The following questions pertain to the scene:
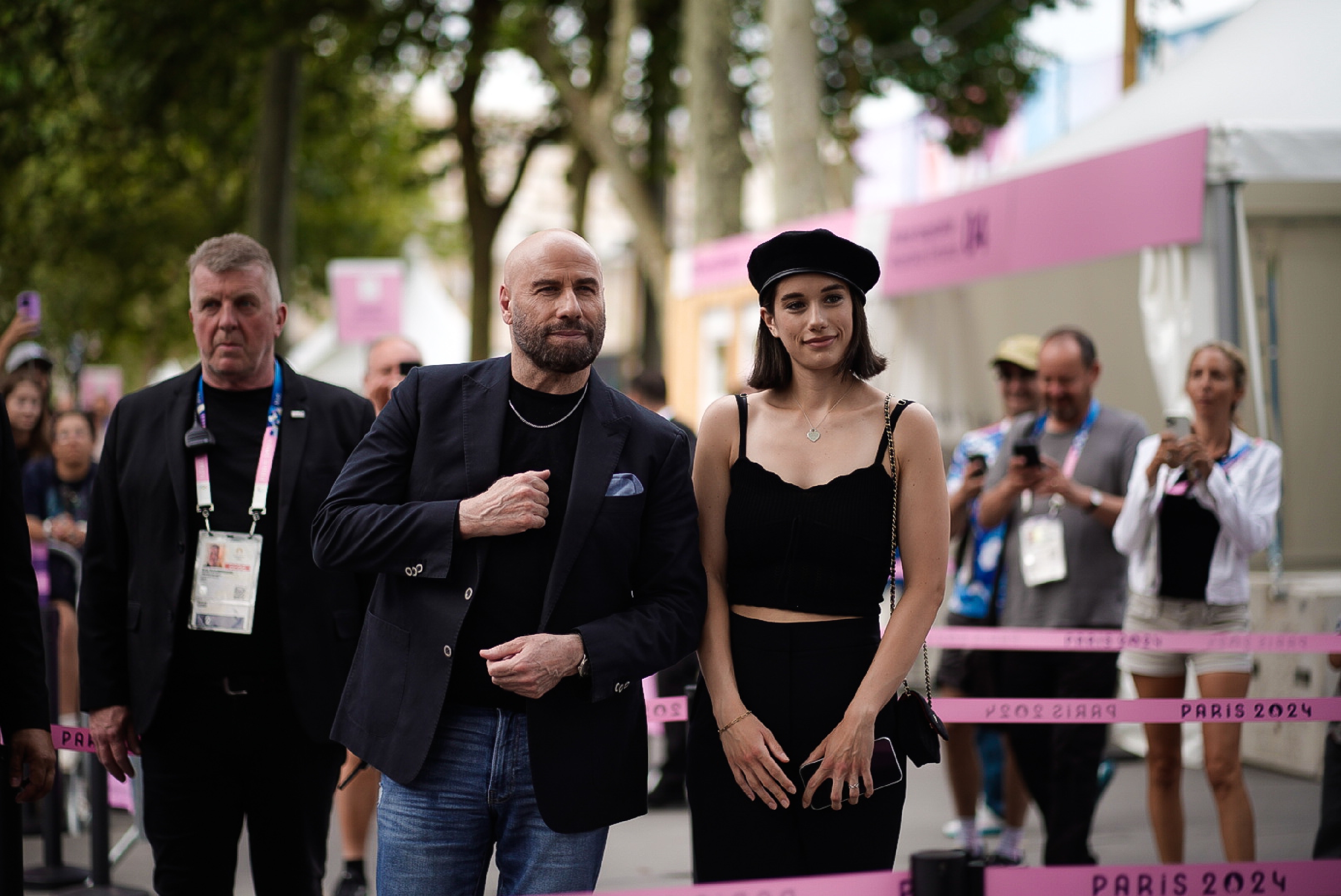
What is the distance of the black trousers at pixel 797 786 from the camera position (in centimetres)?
299

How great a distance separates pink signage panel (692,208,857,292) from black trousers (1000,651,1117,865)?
19.5 ft

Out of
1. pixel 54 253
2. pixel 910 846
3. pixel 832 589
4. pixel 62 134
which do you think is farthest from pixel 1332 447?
pixel 54 253

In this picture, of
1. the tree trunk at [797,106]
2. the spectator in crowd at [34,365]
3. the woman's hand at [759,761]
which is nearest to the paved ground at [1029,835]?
the spectator in crowd at [34,365]

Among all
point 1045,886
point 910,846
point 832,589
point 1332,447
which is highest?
point 1332,447

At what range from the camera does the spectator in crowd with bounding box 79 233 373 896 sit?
3600mm

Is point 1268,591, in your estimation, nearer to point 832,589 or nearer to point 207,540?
point 832,589

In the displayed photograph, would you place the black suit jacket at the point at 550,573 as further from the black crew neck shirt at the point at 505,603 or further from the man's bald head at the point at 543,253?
the man's bald head at the point at 543,253

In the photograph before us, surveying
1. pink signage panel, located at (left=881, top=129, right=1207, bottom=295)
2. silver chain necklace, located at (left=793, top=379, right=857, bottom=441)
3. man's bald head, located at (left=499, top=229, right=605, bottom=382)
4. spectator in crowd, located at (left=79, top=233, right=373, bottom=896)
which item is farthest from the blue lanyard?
pink signage panel, located at (left=881, top=129, right=1207, bottom=295)

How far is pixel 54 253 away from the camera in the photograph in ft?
82.3

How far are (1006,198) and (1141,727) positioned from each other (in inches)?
130

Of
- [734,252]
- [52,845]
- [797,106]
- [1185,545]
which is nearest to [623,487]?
[1185,545]

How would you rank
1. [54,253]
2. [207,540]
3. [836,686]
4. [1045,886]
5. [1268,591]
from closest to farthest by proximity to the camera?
[1045,886] < [836,686] < [207,540] < [1268,591] < [54,253]

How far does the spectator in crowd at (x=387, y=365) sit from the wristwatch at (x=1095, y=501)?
104 inches

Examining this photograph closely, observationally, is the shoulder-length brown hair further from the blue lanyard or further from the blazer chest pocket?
the blue lanyard
